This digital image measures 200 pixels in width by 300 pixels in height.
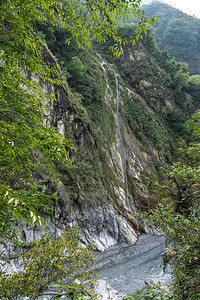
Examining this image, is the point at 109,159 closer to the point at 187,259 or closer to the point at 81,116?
the point at 81,116

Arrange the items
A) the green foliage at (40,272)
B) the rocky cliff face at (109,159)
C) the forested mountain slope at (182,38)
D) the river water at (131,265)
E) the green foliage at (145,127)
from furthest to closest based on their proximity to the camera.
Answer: the forested mountain slope at (182,38)
the green foliage at (145,127)
the rocky cliff face at (109,159)
the river water at (131,265)
the green foliage at (40,272)

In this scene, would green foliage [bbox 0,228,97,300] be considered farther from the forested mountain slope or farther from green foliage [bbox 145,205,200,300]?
the forested mountain slope

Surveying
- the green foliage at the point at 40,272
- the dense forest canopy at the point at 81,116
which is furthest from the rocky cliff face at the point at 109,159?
the green foliage at the point at 40,272

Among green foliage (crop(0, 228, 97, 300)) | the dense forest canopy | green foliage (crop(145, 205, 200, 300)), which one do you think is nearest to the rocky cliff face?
the dense forest canopy

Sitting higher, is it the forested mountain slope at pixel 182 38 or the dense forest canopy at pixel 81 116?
the forested mountain slope at pixel 182 38

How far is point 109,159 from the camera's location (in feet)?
56.5

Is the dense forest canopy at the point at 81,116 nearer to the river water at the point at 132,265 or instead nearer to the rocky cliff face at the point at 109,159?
the rocky cliff face at the point at 109,159

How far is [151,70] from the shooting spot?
105 ft

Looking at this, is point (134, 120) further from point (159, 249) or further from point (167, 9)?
point (167, 9)

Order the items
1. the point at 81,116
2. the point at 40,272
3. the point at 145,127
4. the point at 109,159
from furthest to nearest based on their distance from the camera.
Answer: the point at 145,127 → the point at 109,159 → the point at 81,116 → the point at 40,272

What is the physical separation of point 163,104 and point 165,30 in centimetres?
4849

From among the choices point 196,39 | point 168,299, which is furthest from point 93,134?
point 196,39

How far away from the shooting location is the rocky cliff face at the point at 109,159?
10664mm

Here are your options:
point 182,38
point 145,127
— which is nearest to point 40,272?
point 145,127
